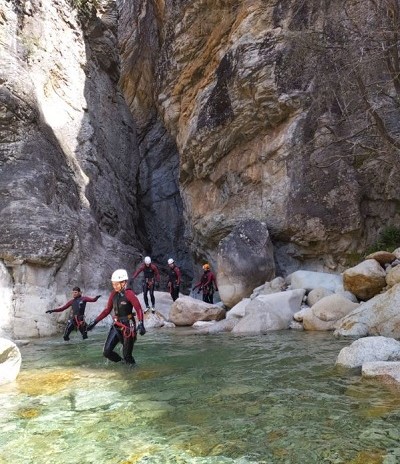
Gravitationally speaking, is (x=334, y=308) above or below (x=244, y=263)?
below

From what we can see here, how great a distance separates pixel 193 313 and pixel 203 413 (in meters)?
10.0

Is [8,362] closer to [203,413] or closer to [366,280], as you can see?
[203,413]

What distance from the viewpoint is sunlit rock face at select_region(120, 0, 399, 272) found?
16.5 m

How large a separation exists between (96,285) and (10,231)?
4.33 meters

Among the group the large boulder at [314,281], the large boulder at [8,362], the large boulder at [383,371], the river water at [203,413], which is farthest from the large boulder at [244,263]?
the large boulder at [383,371]

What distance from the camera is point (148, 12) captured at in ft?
106

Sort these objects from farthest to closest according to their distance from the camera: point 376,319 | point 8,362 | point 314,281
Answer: point 314,281
point 376,319
point 8,362

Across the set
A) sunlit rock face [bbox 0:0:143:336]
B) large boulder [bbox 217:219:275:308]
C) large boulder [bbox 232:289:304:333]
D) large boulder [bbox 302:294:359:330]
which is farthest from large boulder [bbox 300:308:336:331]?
sunlit rock face [bbox 0:0:143:336]

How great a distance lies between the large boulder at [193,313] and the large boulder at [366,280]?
444cm

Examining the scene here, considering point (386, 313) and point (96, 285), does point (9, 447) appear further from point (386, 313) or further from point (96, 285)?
point (96, 285)

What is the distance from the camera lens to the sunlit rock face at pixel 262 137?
648 inches

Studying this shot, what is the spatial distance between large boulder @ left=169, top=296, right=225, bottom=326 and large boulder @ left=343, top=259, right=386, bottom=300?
444cm

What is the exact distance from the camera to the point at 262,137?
62.5 feet

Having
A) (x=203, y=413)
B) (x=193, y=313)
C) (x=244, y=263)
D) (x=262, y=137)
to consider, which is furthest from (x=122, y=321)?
(x=262, y=137)
